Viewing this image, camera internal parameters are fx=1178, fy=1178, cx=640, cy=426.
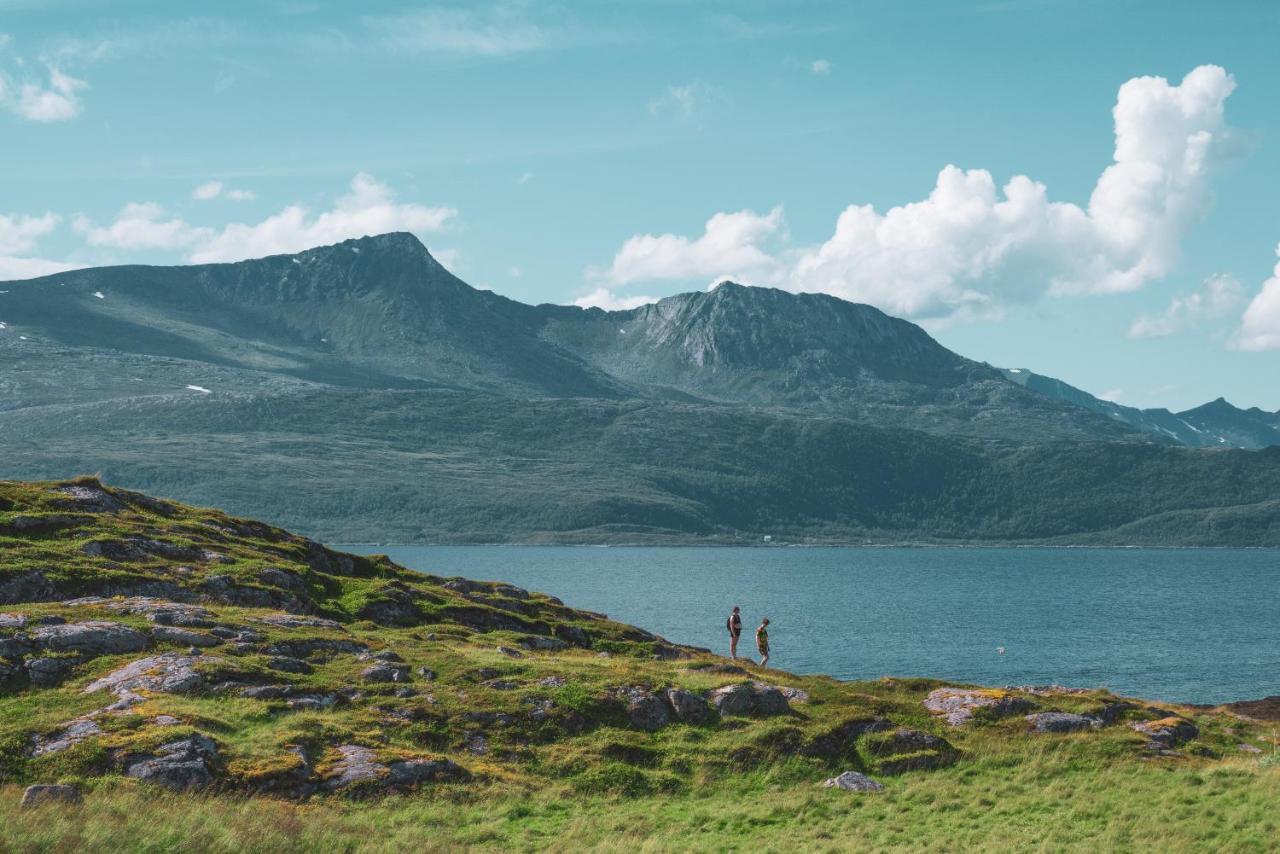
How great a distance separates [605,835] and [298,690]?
45.7 feet

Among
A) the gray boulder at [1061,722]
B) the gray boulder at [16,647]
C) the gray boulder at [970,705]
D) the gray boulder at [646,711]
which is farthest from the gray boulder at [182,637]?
the gray boulder at [1061,722]

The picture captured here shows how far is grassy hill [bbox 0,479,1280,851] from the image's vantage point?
3009 cm

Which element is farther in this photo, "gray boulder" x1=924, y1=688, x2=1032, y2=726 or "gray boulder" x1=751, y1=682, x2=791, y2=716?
"gray boulder" x1=924, y1=688, x2=1032, y2=726

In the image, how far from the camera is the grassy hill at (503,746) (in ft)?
98.7

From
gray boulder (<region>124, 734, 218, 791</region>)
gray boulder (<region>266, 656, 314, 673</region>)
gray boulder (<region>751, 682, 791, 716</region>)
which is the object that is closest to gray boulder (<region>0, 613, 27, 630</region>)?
gray boulder (<region>266, 656, 314, 673</region>)

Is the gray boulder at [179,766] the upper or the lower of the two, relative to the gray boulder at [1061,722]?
lower

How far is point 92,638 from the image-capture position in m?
41.3

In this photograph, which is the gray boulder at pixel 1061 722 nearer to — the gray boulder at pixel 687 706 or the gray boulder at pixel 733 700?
the gray boulder at pixel 733 700

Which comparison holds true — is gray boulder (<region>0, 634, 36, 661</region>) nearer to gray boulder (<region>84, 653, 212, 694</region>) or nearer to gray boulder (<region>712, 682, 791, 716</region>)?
gray boulder (<region>84, 653, 212, 694</region>)

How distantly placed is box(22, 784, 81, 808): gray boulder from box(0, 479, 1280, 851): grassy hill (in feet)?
1.33

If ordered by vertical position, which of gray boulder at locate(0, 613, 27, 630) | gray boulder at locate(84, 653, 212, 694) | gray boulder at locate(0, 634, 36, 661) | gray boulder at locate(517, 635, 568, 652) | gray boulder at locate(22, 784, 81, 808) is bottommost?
gray boulder at locate(517, 635, 568, 652)

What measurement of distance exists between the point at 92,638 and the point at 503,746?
15.6 metres

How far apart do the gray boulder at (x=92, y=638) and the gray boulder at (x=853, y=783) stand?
24529 mm

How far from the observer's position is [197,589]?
178 feet
